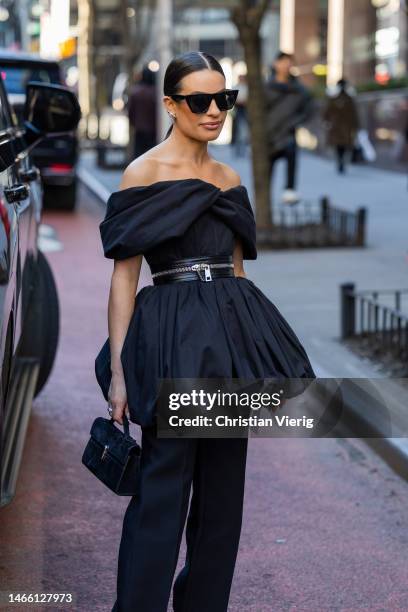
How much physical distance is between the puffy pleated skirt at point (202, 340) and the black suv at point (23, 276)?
1.60 ft

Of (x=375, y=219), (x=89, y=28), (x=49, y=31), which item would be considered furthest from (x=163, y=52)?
(x=49, y=31)

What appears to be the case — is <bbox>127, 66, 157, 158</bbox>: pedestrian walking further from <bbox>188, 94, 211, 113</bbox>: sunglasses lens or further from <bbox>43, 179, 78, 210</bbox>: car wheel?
<bbox>188, 94, 211, 113</bbox>: sunglasses lens

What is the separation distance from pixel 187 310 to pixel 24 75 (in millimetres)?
12771

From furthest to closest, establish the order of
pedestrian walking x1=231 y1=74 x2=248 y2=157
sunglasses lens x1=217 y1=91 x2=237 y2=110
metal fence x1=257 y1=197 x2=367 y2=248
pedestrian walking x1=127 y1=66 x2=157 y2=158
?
pedestrian walking x1=231 y1=74 x2=248 y2=157
pedestrian walking x1=127 y1=66 x2=157 y2=158
metal fence x1=257 y1=197 x2=367 y2=248
sunglasses lens x1=217 y1=91 x2=237 y2=110

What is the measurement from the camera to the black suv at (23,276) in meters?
4.13

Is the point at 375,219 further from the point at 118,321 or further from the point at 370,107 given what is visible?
the point at 118,321

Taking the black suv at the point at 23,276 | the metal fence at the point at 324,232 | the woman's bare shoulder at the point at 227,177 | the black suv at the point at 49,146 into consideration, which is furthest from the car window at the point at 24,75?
the woman's bare shoulder at the point at 227,177

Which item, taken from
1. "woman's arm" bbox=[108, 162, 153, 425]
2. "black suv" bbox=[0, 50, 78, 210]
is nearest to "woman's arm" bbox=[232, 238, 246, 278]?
"woman's arm" bbox=[108, 162, 153, 425]

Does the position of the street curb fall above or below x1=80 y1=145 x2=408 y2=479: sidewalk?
above

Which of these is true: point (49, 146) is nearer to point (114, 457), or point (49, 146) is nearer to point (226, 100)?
point (226, 100)

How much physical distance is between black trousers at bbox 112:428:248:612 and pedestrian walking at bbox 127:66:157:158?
17059 millimetres

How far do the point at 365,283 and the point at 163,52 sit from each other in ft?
37.3

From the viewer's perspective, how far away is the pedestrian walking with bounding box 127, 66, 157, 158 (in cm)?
2058

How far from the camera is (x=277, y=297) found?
1033 cm
